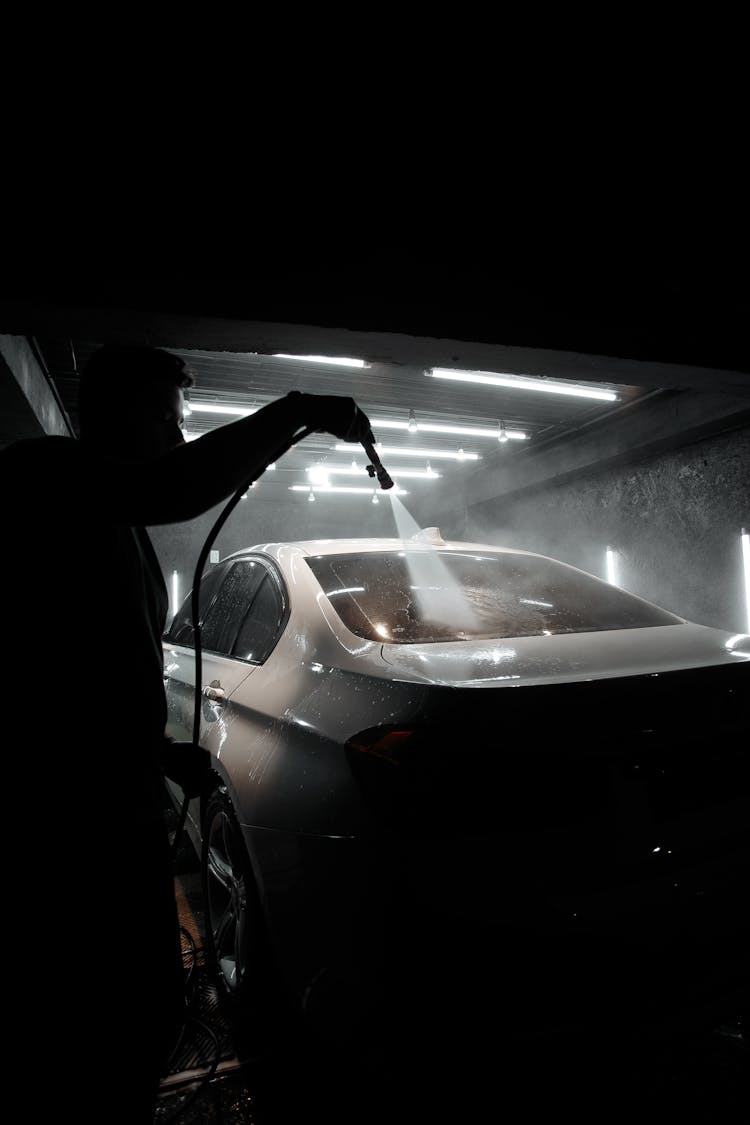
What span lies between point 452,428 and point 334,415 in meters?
8.47

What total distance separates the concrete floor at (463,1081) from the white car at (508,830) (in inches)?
A: 3.7

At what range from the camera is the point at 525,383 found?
24.6 feet

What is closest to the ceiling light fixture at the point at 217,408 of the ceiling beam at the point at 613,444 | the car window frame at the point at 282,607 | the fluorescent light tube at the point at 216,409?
the fluorescent light tube at the point at 216,409

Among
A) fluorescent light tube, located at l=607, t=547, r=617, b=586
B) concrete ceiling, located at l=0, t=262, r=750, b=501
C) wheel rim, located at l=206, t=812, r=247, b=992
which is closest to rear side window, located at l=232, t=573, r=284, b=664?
wheel rim, located at l=206, t=812, r=247, b=992

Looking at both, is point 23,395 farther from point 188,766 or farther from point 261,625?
point 188,766

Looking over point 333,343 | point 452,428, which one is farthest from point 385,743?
point 452,428

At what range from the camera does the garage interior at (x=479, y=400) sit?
2.37 m

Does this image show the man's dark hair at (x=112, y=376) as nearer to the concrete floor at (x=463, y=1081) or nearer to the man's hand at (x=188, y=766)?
the man's hand at (x=188, y=766)

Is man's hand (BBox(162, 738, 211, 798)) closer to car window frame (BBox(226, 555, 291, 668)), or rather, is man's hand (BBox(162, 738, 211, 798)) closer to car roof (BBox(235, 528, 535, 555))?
car window frame (BBox(226, 555, 291, 668))

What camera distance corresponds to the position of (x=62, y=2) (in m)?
2.07

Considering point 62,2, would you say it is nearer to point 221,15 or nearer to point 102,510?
point 221,15

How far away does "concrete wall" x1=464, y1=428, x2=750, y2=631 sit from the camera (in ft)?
26.3

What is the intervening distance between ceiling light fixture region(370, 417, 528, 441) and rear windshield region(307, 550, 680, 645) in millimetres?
6244

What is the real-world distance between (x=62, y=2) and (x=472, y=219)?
5.27ft
